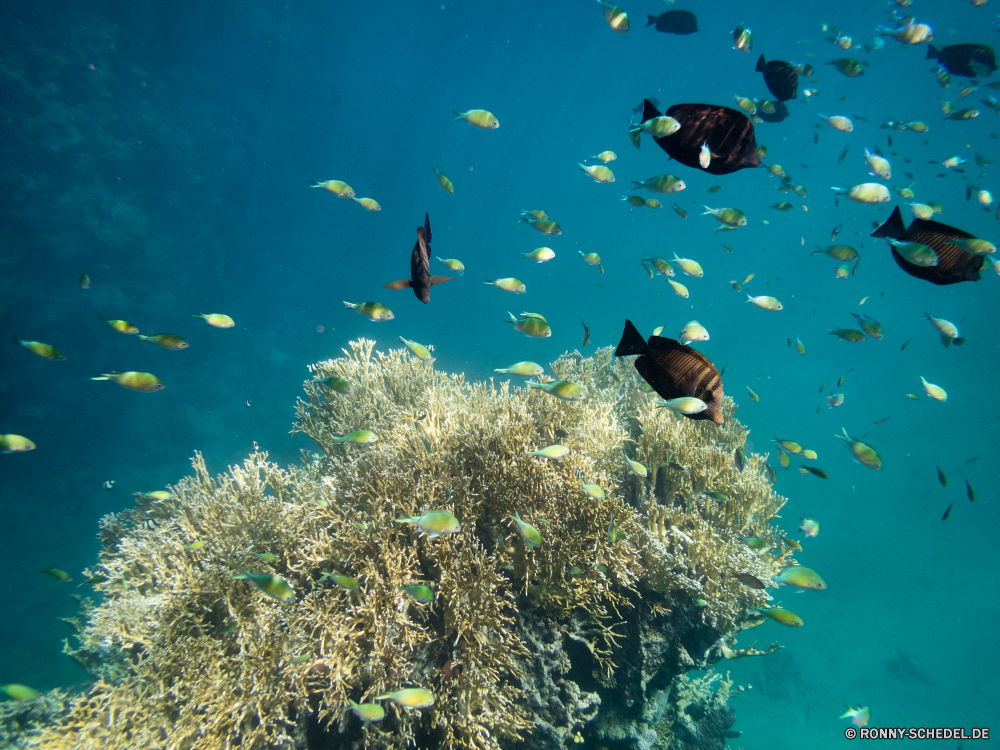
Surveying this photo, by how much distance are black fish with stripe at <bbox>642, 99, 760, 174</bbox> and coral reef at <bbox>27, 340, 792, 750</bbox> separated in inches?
104

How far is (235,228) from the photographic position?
39188mm

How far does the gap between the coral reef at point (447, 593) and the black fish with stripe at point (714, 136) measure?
104 inches

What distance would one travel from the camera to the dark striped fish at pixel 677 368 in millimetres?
1829

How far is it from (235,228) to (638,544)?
48838mm

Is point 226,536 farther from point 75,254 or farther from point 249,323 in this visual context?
point 249,323

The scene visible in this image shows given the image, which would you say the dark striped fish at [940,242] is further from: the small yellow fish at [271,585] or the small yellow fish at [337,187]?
the small yellow fish at [337,187]

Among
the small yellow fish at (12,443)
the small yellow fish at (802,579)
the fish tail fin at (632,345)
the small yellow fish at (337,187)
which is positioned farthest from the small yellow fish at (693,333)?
the small yellow fish at (12,443)

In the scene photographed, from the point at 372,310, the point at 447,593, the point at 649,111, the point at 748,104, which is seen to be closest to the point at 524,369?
the point at 372,310

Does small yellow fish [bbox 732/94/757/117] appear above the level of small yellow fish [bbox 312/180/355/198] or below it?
above

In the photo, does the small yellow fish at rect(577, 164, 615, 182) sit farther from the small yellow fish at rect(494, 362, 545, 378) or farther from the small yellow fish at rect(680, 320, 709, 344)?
the small yellow fish at rect(494, 362, 545, 378)

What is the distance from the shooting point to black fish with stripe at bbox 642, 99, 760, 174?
75.8 inches

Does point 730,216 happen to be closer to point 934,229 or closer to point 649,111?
point 934,229

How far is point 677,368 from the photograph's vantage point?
183 centimetres

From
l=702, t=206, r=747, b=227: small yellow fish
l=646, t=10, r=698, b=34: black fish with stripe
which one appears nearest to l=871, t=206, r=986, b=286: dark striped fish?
l=702, t=206, r=747, b=227: small yellow fish
